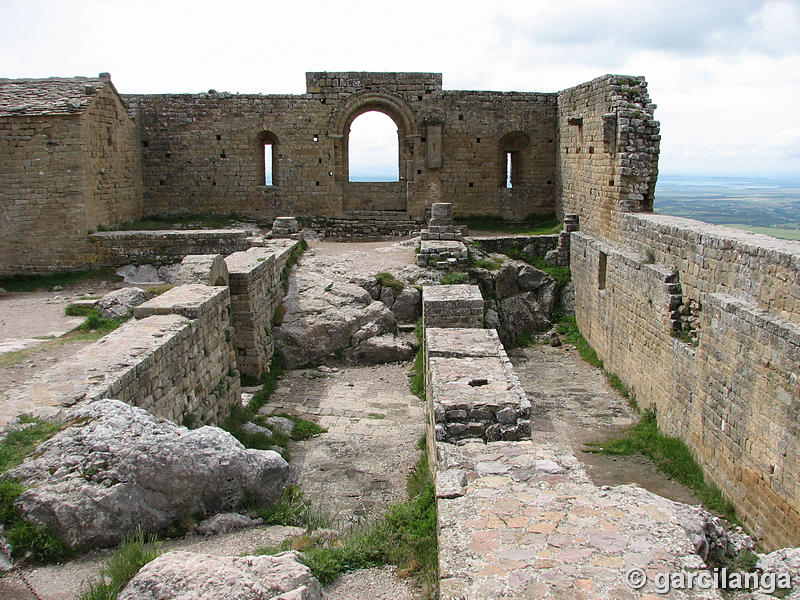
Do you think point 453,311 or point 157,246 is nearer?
point 453,311

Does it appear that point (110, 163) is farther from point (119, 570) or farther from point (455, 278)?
point (119, 570)

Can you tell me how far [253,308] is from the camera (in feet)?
35.5

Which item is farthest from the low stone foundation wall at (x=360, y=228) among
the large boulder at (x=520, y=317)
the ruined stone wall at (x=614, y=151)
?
the ruined stone wall at (x=614, y=151)

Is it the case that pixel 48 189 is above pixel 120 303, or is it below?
above

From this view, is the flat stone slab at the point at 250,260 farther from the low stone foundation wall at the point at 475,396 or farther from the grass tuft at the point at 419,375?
the low stone foundation wall at the point at 475,396

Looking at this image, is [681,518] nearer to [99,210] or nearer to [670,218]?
[670,218]

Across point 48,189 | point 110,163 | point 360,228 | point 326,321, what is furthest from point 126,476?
point 360,228

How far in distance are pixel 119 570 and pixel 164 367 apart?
3162mm

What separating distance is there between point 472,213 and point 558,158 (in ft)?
9.65

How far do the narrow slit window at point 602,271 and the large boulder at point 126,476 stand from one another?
9733 mm

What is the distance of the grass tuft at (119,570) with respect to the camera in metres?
3.78

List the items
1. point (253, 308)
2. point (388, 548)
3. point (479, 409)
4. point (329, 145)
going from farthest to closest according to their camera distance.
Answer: point (329, 145) → point (253, 308) → point (479, 409) → point (388, 548)

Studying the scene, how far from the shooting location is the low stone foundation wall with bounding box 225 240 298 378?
1062 cm

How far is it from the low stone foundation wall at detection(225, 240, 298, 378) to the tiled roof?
6.14 m
